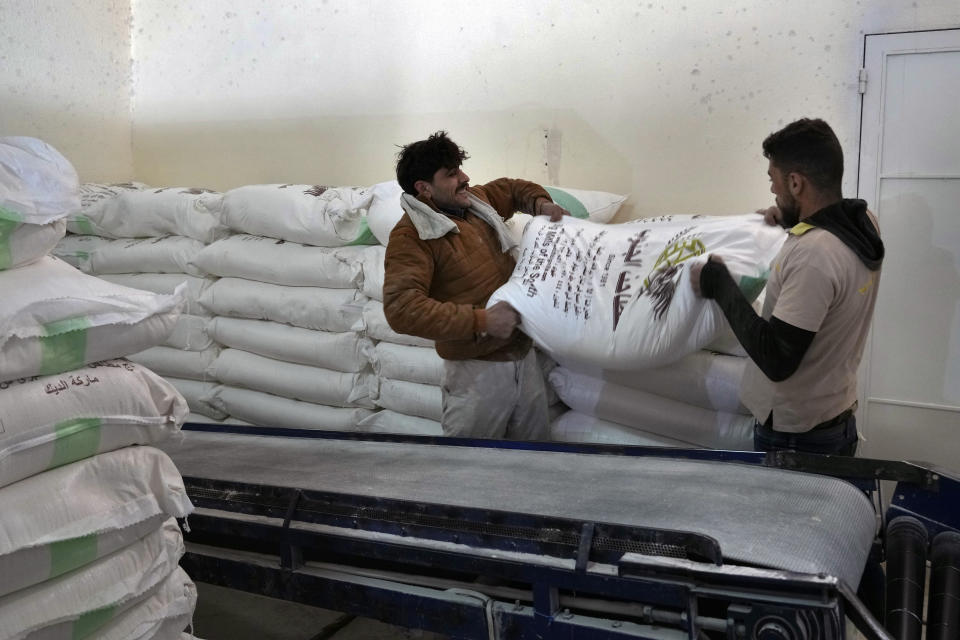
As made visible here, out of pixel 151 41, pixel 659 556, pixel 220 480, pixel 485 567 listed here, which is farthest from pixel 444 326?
pixel 151 41

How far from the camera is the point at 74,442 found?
5.12 ft

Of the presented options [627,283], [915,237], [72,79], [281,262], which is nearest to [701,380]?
[627,283]

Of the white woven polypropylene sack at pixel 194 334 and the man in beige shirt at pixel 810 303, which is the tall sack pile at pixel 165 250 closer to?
the white woven polypropylene sack at pixel 194 334

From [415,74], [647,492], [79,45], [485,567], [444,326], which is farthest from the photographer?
[79,45]

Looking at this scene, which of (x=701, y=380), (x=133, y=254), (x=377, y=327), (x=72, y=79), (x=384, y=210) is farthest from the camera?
(x=72, y=79)

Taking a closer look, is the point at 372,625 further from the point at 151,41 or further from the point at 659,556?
the point at 151,41

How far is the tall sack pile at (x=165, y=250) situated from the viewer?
3781mm

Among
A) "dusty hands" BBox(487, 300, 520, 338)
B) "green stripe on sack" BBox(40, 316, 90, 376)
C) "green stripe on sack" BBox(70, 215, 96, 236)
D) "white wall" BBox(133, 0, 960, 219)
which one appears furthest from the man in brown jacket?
"green stripe on sack" BBox(70, 215, 96, 236)

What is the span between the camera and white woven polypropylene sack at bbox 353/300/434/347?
3161 millimetres

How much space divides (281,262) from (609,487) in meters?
2.04

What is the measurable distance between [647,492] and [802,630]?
0.56 metres

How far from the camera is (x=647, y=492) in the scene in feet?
5.74

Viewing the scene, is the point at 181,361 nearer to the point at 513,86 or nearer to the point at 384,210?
the point at 384,210

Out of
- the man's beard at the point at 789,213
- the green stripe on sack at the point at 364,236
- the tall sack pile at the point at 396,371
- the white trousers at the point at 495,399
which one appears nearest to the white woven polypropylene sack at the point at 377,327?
the tall sack pile at the point at 396,371
